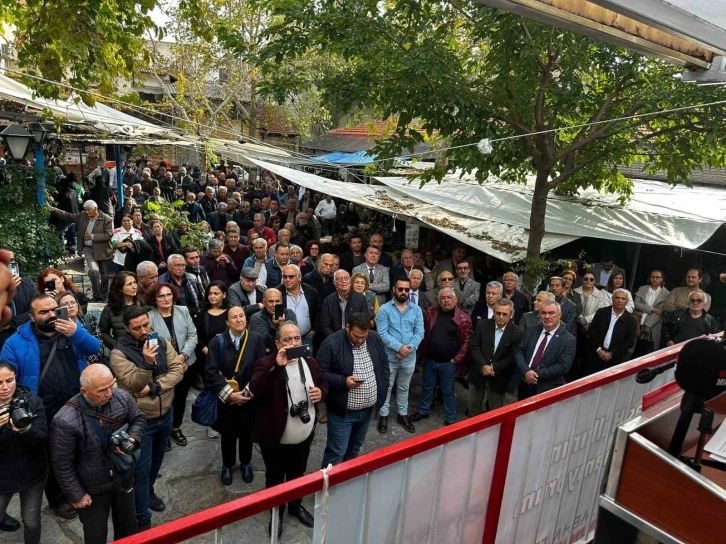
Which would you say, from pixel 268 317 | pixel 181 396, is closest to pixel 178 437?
pixel 181 396

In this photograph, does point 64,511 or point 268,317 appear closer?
point 64,511

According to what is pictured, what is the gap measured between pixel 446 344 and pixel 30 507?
3707 mm

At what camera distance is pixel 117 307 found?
188 inches

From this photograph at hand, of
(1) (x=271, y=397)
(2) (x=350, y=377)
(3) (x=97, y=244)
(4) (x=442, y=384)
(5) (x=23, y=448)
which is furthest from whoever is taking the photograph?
(3) (x=97, y=244)

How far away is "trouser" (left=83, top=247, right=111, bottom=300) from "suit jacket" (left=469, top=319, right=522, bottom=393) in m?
6.22

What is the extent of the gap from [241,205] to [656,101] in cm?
819

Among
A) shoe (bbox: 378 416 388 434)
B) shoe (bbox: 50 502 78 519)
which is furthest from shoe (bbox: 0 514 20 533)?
shoe (bbox: 378 416 388 434)

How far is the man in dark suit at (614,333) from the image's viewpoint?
5.55m

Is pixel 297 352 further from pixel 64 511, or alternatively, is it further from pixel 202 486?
pixel 64 511

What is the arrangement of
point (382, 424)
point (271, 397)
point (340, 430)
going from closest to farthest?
point (271, 397) → point (340, 430) → point (382, 424)

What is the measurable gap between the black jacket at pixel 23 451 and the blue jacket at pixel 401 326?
301 cm

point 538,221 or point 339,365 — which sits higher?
point 538,221

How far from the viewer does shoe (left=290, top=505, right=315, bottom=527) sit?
150 inches

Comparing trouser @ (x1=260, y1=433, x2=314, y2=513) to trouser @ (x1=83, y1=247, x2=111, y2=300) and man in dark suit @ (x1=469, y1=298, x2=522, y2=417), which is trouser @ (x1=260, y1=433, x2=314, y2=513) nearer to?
man in dark suit @ (x1=469, y1=298, x2=522, y2=417)
